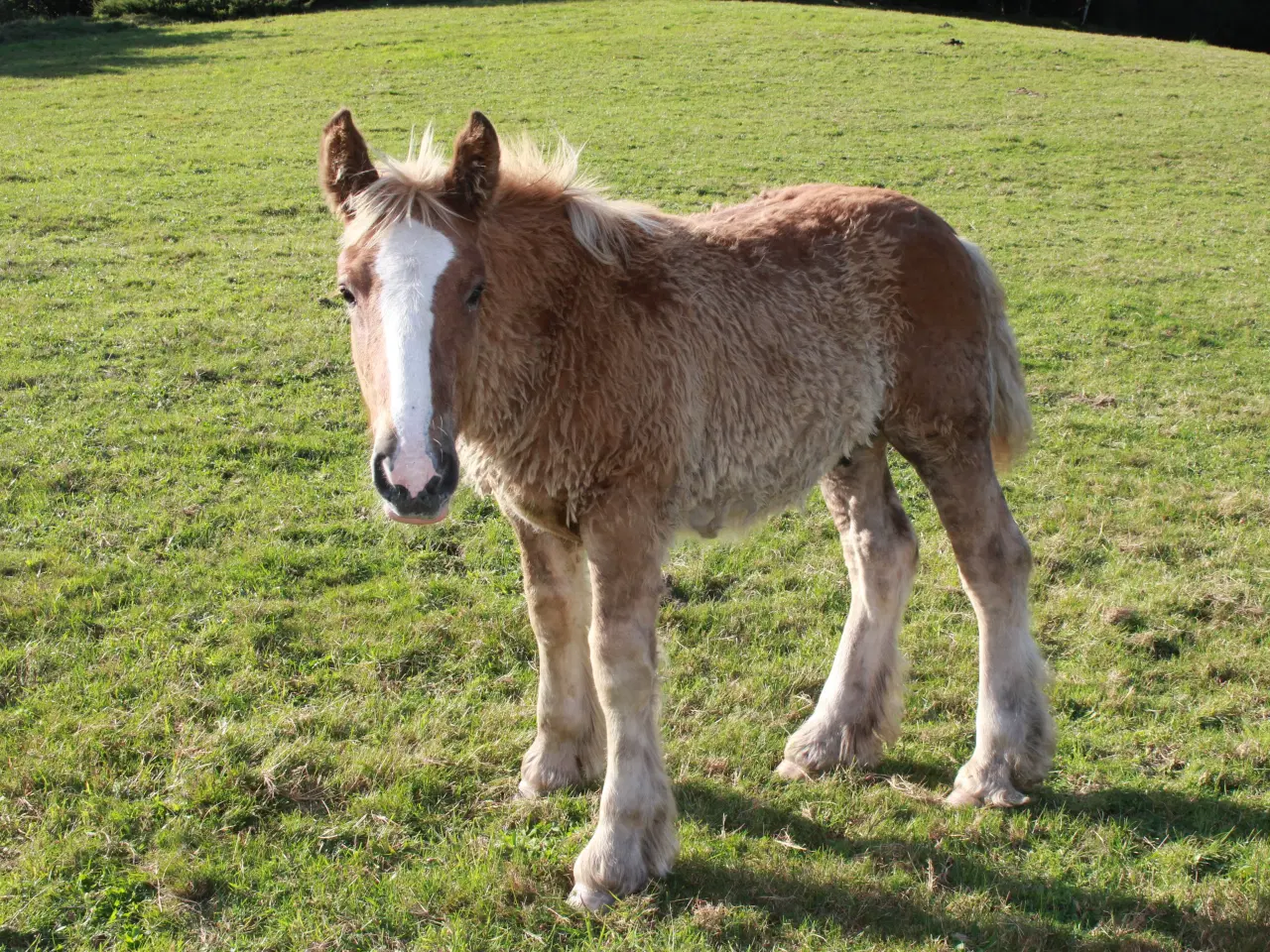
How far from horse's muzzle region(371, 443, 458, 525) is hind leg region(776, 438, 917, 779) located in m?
2.31

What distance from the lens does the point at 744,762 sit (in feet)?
15.2

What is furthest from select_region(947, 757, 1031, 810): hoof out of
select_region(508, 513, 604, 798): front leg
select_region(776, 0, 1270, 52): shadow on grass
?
select_region(776, 0, 1270, 52): shadow on grass

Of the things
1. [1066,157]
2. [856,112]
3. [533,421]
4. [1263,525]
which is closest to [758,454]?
[533,421]

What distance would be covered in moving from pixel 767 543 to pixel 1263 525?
3169 mm

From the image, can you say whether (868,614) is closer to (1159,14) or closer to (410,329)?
(410,329)

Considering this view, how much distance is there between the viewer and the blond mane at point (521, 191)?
3.29m

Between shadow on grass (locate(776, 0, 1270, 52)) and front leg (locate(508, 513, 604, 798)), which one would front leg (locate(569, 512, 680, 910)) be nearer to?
front leg (locate(508, 513, 604, 798))

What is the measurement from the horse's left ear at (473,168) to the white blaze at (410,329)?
0.24 meters

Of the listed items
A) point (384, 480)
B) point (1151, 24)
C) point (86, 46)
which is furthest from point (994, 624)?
point (1151, 24)

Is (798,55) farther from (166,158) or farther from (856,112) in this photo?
(166,158)

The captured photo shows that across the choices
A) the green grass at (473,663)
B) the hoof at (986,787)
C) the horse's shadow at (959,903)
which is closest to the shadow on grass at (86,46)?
the green grass at (473,663)

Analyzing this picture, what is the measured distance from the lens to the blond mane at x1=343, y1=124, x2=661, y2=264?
129 inches

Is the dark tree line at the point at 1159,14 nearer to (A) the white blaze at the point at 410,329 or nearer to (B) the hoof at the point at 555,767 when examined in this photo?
(B) the hoof at the point at 555,767

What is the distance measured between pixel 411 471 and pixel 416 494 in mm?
67
